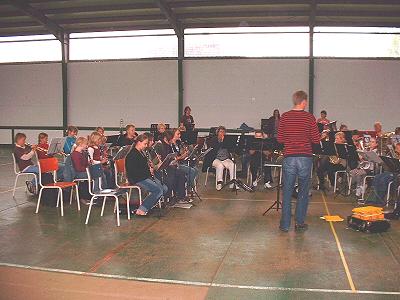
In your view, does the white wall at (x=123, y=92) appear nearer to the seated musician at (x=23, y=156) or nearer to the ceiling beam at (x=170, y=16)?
the ceiling beam at (x=170, y=16)

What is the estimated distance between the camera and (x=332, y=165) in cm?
979

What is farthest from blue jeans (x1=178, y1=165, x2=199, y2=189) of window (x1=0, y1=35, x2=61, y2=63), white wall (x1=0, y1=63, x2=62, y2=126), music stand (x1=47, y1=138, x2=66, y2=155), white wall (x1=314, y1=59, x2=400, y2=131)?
window (x1=0, y1=35, x2=61, y2=63)

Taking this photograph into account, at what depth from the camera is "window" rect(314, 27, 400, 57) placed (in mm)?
16344

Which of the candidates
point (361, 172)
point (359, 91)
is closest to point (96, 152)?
point (361, 172)

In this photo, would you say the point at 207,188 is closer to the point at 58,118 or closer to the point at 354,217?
the point at 354,217

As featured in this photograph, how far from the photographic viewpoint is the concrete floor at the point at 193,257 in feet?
14.3

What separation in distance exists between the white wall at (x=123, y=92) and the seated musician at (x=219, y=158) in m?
7.84

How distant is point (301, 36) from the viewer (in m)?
16.7

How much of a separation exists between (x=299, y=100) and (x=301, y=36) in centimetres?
1123

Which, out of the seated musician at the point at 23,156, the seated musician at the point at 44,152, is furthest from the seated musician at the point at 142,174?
the seated musician at the point at 23,156

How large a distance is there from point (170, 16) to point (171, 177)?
9261 mm

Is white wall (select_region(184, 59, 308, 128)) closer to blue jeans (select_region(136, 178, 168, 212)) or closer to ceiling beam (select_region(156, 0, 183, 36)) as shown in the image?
ceiling beam (select_region(156, 0, 183, 36))

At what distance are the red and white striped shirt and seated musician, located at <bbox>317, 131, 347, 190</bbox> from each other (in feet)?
11.1

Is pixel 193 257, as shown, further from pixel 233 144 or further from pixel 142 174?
pixel 233 144
